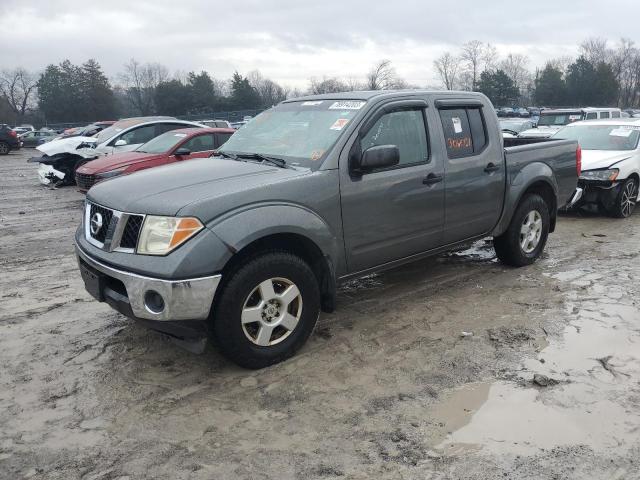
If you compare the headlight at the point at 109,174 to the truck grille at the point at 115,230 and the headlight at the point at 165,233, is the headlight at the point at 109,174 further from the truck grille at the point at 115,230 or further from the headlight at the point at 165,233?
the headlight at the point at 165,233

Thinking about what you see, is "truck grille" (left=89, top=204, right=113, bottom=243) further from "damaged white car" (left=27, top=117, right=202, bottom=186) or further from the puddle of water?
"damaged white car" (left=27, top=117, right=202, bottom=186)

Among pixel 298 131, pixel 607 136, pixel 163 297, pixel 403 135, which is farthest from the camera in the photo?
pixel 607 136

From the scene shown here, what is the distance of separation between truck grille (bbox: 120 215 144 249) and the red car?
21.0 ft

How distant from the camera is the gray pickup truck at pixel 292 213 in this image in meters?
3.44

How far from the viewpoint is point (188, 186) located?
3766 mm

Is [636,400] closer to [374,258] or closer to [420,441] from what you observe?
[420,441]

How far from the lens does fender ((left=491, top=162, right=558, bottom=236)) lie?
5609mm

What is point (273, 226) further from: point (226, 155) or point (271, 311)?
point (226, 155)

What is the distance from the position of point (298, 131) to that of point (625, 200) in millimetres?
6934

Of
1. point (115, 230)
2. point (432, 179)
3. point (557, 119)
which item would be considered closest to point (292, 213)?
point (115, 230)

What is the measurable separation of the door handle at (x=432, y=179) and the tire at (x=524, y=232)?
148 cm

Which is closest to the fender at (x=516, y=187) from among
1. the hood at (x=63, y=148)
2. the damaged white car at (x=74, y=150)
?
the damaged white car at (x=74, y=150)

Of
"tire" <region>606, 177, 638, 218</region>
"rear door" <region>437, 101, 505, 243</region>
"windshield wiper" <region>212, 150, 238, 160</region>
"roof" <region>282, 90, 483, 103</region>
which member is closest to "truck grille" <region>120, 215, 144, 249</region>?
"windshield wiper" <region>212, 150, 238, 160</region>

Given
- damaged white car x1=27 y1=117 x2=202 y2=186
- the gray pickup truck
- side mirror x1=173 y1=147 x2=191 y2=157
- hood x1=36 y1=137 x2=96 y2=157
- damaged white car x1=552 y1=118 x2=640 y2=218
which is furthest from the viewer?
hood x1=36 y1=137 x2=96 y2=157
